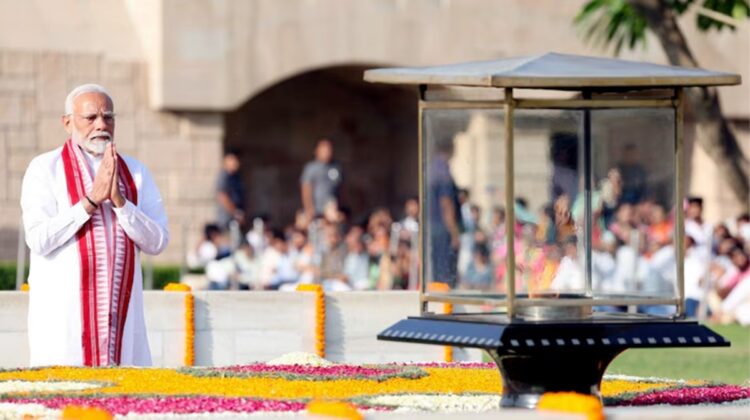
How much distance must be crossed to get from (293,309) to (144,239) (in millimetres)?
3038

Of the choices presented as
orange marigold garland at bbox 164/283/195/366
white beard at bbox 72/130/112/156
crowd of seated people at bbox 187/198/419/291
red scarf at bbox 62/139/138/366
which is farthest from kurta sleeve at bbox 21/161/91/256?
crowd of seated people at bbox 187/198/419/291

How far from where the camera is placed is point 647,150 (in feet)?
29.9

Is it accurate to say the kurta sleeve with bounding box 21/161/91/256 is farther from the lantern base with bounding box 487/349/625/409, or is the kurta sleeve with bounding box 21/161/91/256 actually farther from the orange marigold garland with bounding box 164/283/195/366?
the lantern base with bounding box 487/349/625/409

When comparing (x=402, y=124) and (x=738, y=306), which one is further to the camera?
(x=402, y=124)

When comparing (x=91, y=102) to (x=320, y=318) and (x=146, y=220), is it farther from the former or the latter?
(x=320, y=318)

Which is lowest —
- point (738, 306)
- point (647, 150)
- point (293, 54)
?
point (738, 306)

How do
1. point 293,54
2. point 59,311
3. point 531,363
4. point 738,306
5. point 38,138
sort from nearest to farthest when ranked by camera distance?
1. point 531,363
2. point 59,311
3. point 738,306
4. point 38,138
5. point 293,54

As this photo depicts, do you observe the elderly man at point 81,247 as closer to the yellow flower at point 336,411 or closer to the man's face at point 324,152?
the yellow flower at point 336,411

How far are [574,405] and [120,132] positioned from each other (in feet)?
61.8

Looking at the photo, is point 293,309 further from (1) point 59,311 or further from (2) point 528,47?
(2) point 528,47

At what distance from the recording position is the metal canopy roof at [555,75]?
8.41 m

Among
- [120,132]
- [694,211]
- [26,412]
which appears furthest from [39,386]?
[120,132]

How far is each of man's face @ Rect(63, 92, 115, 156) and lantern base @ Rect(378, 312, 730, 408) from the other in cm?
257

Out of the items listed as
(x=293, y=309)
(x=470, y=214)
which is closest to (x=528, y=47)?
(x=293, y=309)
